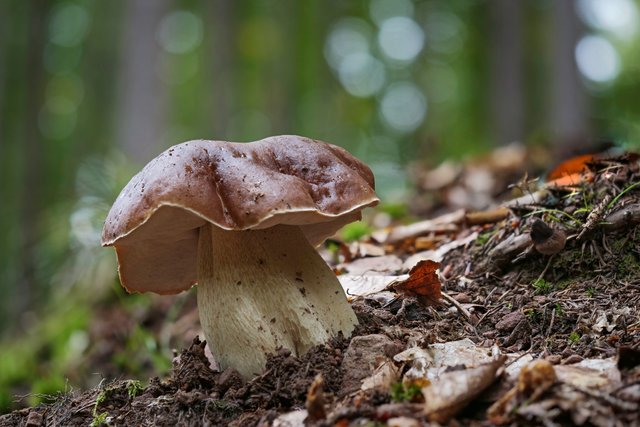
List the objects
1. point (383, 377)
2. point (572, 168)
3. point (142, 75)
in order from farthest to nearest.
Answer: point (142, 75) → point (572, 168) → point (383, 377)

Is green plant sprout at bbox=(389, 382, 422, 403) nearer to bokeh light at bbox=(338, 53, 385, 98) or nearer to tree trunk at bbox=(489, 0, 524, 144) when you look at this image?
tree trunk at bbox=(489, 0, 524, 144)

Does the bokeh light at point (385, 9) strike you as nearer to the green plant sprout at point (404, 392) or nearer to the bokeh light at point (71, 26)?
the bokeh light at point (71, 26)

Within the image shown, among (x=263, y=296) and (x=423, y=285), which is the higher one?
(x=263, y=296)

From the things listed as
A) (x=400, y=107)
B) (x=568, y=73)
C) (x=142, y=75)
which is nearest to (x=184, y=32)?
(x=400, y=107)

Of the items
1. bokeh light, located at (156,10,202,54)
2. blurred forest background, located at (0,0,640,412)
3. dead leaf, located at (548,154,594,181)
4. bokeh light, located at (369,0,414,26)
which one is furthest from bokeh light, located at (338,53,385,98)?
dead leaf, located at (548,154,594,181)

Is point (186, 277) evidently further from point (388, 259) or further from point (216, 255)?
point (388, 259)

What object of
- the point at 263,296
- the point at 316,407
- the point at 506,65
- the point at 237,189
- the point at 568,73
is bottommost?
the point at 316,407

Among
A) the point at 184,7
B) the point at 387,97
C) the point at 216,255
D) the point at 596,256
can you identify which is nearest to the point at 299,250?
the point at 216,255

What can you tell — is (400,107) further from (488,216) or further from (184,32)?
(488,216)

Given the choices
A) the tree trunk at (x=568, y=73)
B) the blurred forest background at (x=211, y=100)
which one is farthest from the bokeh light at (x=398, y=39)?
the tree trunk at (x=568, y=73)
